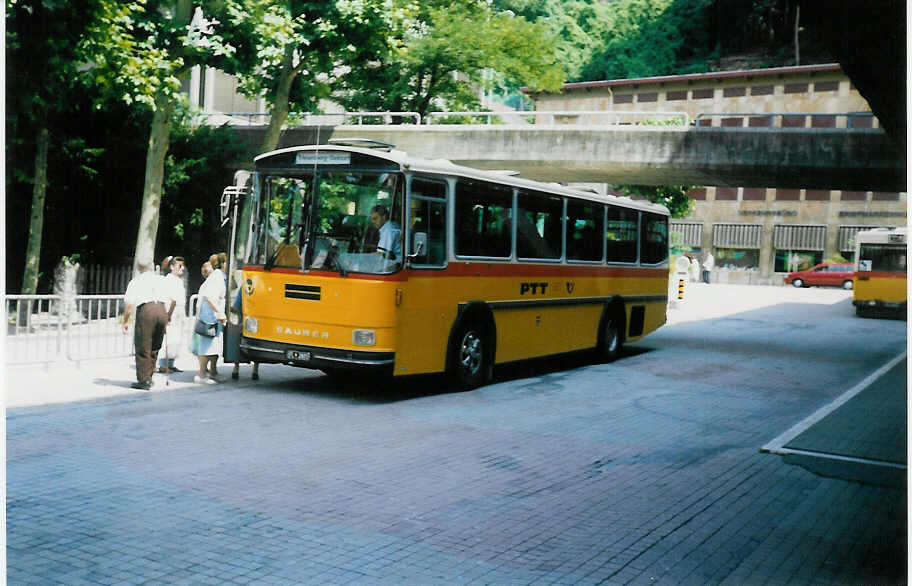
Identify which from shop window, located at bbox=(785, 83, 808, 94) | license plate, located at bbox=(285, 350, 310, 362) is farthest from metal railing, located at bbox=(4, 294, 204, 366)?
shop window, located at bbox=(785, 83, 808, 94)

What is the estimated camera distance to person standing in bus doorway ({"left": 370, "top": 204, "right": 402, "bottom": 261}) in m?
11.4

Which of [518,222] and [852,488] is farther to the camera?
[518,222]

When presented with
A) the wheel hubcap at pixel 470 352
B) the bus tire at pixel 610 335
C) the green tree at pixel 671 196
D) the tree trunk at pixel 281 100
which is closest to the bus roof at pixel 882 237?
the green tree at pixel 671 196

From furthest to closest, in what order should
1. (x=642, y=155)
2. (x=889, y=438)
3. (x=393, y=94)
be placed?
(x=393, y=94) < (x=642, y=155) < (x=889, y=438)

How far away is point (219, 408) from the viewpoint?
35.4 feet

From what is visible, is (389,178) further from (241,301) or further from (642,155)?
(642,155)

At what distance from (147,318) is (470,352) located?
419cm

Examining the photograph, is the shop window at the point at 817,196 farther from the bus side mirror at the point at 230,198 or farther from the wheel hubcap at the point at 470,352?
the bus side mirror at the point at 230,198

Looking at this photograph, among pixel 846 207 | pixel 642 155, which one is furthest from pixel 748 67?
pixel 642 155

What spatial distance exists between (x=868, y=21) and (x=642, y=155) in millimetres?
21324

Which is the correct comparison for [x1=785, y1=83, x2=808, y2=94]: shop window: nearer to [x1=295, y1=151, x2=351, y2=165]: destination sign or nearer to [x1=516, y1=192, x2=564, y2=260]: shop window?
[x1=516, y1=192, x2=564, y2=260]: shop window

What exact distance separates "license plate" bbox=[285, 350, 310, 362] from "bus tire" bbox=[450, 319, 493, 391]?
1.93 m

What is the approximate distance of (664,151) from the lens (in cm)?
2684

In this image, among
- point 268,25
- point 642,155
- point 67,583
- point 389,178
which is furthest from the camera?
point 642,155
